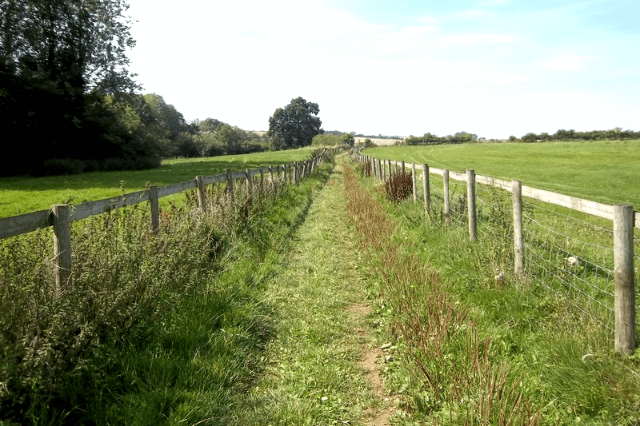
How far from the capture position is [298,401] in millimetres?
3500

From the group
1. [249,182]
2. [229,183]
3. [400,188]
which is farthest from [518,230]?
[400,188]

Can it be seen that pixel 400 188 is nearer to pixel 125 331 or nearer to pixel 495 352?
pixel 495 352

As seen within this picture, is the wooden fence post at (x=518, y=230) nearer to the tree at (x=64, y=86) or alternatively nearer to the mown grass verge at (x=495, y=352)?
the mown grass verge at (x=495, y=352)

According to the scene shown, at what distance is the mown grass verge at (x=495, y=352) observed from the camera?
3000 millimetres

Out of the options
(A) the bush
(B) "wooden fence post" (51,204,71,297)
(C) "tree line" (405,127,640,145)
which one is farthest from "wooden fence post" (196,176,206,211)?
(C) "tree line" (405,127,640,145)

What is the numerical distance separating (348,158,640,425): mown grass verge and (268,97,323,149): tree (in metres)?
119

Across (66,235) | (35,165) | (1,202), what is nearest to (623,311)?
(66,235)

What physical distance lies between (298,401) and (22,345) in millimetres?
2017

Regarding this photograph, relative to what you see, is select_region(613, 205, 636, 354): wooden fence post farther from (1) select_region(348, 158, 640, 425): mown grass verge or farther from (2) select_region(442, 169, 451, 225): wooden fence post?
(2) select_region(442, 169, 451, 225): wooden fence post

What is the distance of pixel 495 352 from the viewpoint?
3.43 m

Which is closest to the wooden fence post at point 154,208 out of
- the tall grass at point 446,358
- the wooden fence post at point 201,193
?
the wooden fence post at point 201,193

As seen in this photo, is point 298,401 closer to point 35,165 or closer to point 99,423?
point 99,423

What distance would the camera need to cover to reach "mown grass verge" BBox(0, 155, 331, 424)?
9.70 feet

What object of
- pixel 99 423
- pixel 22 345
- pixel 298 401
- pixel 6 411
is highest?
pixel 22 345
